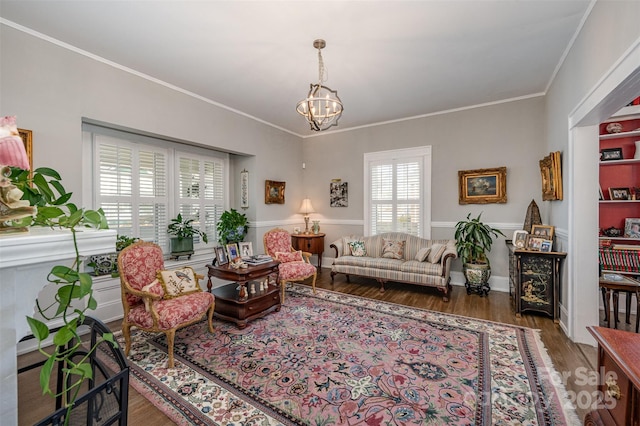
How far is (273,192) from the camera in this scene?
226 inches

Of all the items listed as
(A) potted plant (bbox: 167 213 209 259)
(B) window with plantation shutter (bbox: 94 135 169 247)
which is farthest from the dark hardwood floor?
(B) window with plantation shutter (bbox: 94 135 169 247)

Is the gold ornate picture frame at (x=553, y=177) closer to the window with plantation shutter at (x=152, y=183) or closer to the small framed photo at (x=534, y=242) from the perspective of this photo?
the small framed photo at (x=534, y=242)

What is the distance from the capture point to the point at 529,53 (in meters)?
3.19

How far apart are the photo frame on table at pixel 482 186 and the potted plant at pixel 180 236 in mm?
4585

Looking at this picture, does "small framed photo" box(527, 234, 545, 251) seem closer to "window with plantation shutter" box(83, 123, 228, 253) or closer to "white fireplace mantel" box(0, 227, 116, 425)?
"white fireplace mantel" box(0, 227, 116, 425)

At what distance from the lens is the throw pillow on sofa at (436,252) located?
445 centimetres

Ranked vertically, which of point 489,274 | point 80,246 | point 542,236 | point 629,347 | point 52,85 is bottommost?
point 489,274

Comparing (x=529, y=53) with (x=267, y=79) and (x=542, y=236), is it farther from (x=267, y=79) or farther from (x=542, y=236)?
(x=267, y=79)

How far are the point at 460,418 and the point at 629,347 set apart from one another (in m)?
1.16

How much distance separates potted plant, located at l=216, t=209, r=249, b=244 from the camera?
16.6ft

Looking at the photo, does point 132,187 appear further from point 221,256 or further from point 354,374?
point 354,374

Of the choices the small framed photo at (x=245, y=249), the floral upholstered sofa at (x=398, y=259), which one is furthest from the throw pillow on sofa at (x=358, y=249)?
the small framed photo at (x=245, y=249)

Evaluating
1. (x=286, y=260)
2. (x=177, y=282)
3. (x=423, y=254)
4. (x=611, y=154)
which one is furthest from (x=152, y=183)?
(x=611, y=154)

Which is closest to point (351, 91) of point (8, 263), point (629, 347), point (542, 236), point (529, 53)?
point (529, 53)
